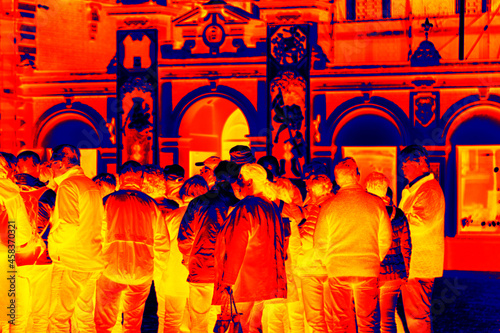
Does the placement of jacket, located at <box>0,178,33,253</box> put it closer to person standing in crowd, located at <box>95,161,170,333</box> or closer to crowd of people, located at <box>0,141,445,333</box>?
crowd of people, located at <box>0,141,445,333</box>

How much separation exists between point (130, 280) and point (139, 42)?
31.6ft

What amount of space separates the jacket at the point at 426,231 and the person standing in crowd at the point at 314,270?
943mm

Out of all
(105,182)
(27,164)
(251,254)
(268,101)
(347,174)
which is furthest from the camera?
(268,101)

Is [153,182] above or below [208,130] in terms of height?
below

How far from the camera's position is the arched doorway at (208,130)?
18672 millimetres

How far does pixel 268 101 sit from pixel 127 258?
8.58m

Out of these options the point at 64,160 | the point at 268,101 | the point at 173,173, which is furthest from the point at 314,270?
the point at 268,101

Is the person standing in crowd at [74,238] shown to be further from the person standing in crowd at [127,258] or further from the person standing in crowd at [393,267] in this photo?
the person standing in crowd at [393,267]

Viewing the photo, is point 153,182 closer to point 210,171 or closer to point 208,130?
point 210,171

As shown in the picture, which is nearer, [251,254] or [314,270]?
[251,254]

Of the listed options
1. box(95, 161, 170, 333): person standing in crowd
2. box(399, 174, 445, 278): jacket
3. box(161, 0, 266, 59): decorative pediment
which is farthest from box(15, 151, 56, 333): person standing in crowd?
box(161, 0, 266, 59): decorative pediment

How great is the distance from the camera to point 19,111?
1934 cm

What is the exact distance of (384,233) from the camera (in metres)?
9.04

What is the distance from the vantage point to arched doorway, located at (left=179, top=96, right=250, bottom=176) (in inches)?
735
